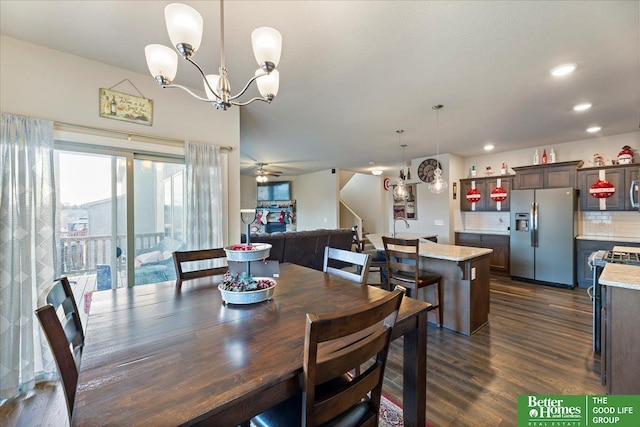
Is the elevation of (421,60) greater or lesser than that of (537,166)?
greater

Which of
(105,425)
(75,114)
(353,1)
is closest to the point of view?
(105,425)

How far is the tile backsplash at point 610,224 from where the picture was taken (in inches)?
175

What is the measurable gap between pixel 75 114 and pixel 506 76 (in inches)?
149

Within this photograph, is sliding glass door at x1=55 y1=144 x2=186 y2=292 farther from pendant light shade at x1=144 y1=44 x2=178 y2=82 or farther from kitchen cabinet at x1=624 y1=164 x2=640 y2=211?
kitchen cabinet at x1=624 y1=164 x2=640 y2=211

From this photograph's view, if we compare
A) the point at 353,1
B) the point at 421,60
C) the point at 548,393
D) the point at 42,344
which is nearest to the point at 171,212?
the point at 42,344

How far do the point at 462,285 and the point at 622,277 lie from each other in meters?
1.28

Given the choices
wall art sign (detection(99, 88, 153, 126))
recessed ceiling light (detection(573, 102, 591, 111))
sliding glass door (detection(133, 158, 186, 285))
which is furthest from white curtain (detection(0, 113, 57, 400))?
recessed ceiling light (detection(573, 102, 591, 111))

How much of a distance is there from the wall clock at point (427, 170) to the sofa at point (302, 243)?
8.60 feet

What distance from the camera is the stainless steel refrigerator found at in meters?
4.48

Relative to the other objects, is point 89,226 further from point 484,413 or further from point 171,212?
point 484,413

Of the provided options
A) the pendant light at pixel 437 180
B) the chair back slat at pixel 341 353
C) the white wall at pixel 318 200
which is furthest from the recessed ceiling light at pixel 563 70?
the white wall at pixel 318 200

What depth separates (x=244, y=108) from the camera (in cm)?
341

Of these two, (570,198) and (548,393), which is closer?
(548,393)

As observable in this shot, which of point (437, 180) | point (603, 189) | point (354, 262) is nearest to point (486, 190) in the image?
point (603, 189)
